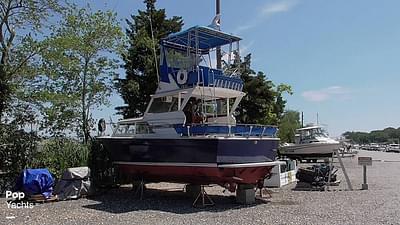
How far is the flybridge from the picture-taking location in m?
13.5

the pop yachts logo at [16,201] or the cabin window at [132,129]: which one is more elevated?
the cabin window at [132,129]

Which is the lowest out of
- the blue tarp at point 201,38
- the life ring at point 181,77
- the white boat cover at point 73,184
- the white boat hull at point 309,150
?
the white boat cover at point 73,184

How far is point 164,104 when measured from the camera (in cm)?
1417

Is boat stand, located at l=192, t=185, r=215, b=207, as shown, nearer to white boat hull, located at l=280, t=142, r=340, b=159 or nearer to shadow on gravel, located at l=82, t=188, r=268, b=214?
shadow on gravel, located at l=82, t=188, r=268, b=214

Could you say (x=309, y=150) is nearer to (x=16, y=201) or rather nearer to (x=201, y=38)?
(x=201, y=38)

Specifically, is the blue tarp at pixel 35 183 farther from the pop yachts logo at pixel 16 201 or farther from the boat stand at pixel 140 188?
the boat stand at pixel 140 188

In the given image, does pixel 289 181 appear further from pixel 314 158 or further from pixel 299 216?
pixel 314 158

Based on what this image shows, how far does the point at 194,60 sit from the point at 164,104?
5.59 feet

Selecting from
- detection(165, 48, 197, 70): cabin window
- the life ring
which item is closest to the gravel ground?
the life ring

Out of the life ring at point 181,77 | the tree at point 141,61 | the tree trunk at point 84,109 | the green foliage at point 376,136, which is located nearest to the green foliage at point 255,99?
the tree at point 141,61

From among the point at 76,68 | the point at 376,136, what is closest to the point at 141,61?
the point at 76,68

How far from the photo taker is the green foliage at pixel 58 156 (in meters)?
14.7

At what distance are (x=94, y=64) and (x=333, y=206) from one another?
11506mm

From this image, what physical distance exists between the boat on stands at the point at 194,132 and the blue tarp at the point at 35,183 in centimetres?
246
